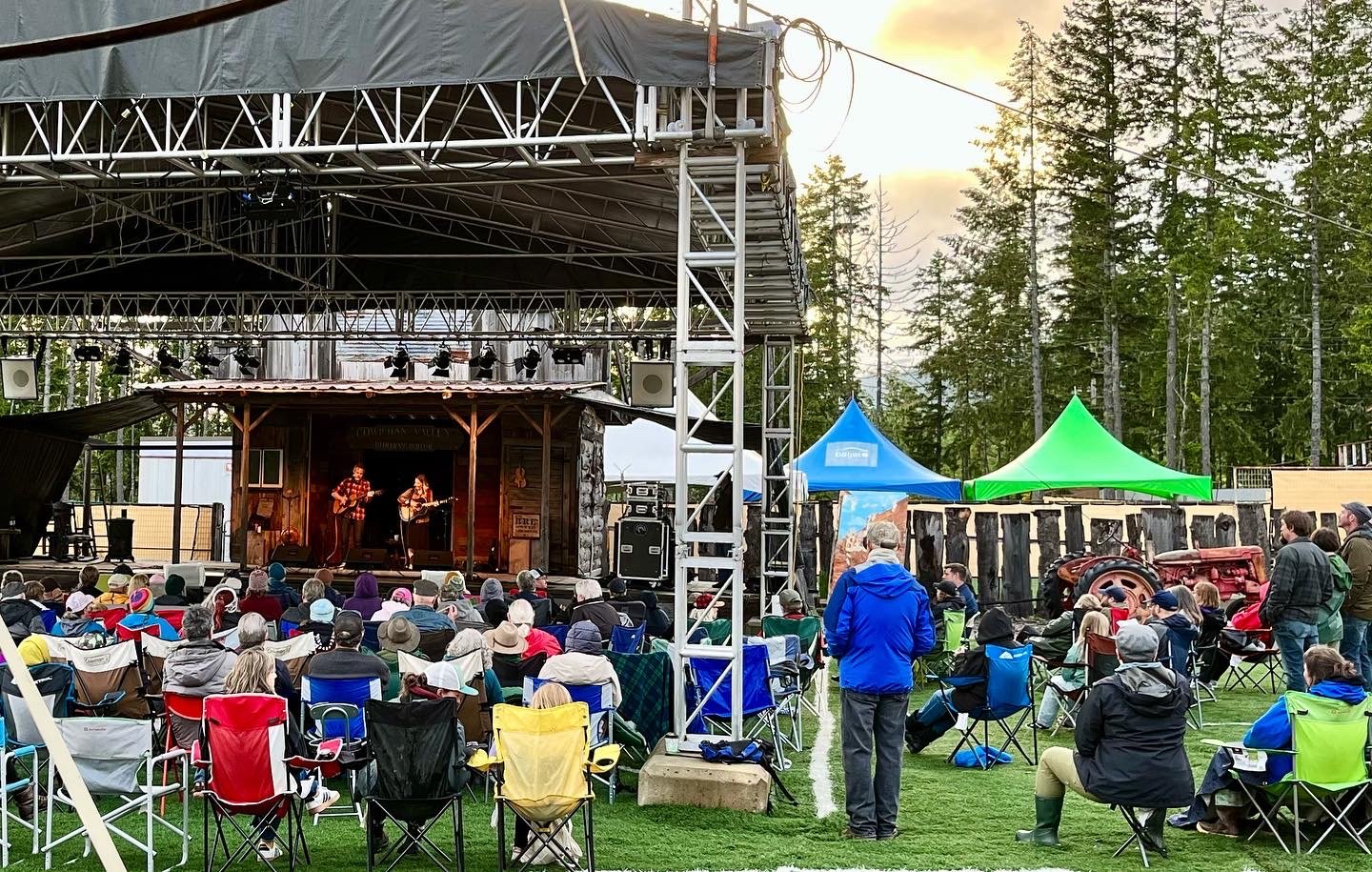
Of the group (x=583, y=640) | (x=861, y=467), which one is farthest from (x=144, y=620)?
(x=861, y=467)

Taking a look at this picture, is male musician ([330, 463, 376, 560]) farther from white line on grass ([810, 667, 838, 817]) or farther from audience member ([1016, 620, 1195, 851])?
audience member ([1016, 620, 1195, 851])

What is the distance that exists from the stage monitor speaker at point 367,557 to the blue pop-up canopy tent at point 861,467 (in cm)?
780

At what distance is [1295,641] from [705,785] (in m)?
4.45

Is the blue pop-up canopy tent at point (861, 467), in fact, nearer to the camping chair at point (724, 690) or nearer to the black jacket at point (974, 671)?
the black jacket at point (974, 671)

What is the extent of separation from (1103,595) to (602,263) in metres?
9.30

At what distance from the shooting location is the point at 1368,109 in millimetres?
25656

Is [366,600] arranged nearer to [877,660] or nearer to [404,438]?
[877,660]

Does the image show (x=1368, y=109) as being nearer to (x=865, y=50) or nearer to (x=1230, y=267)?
(x=1230, y=267)

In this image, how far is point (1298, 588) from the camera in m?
8.10

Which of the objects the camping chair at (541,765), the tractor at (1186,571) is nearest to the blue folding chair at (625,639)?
the camping chair at (541,765)

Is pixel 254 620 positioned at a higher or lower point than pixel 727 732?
higher

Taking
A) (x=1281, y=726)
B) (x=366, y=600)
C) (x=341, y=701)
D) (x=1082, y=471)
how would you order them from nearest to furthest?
(x=1281, y=726)
(x=341, y=701)
(x=366, y=600)
(x=1082, y=471)

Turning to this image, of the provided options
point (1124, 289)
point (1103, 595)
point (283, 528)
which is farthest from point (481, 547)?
point (1124, 289)

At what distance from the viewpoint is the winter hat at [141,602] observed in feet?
30.7
